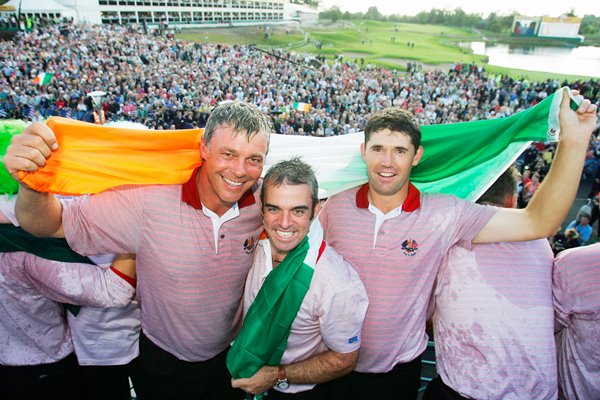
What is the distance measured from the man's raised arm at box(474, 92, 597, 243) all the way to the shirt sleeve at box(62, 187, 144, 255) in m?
2.02

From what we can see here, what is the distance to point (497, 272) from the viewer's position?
202 centimetres

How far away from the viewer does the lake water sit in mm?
39812

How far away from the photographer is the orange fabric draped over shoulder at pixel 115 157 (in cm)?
205

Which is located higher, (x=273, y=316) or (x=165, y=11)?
(x=165, y=11)

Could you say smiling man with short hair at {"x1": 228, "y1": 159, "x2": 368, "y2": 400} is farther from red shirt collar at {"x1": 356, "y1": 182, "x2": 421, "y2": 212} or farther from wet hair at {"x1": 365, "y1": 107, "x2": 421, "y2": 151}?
wet hair at {"x1": 365, "y1": 107, "x2": 421, "y2": 151}

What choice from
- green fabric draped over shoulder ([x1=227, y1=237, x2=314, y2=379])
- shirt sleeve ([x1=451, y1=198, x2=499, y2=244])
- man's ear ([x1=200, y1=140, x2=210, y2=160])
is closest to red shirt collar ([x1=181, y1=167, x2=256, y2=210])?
man's ear ([x1=200, y1=140, x2=210, y2=160])

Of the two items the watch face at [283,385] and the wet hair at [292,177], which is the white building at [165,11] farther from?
the watch face at [283,385]

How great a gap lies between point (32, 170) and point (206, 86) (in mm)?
22625

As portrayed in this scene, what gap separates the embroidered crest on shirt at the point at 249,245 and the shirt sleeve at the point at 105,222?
0.60 metres

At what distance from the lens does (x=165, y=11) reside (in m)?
51.9

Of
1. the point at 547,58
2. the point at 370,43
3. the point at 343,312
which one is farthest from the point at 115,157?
the point at 547,58

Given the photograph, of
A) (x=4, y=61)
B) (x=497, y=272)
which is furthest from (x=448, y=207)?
(x=4, y=61)

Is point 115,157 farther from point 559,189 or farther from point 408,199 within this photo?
point 559,189

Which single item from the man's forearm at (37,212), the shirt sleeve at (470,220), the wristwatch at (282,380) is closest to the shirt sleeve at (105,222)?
the man's forearm at (37,212)
